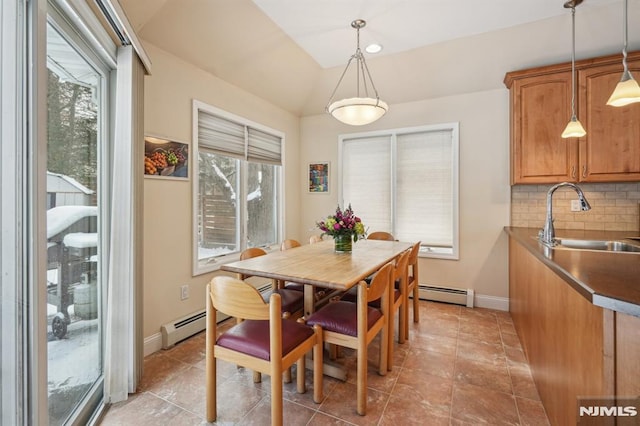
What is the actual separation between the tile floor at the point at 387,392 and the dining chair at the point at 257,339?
0.18 m

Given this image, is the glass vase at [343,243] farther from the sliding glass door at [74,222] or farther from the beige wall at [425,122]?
the sliding glass door at [74,222]

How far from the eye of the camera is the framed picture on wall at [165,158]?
2.36 meters

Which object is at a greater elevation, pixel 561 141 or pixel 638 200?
pixel 561 141

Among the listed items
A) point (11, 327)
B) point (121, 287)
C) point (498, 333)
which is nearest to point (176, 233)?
point (121, 287)

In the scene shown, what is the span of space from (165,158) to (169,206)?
42 cm

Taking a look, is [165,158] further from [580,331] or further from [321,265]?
[580,331]

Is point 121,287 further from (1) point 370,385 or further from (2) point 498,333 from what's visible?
(2) point 498,333

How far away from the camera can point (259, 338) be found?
61.9 inches

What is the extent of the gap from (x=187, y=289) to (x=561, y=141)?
12.8 ft

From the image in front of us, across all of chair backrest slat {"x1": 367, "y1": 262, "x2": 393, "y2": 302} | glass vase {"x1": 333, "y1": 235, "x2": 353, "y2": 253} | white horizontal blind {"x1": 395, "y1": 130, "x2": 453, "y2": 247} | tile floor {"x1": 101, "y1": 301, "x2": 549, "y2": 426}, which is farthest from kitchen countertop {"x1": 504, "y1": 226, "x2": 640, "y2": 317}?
white horizontal blind {"x1": 395, "y1": 130, "x2": 453, "y2": 247}

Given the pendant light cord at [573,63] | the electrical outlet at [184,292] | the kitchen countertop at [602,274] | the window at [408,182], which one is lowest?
the electrical outlet at [184,292]

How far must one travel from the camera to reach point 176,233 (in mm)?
2615

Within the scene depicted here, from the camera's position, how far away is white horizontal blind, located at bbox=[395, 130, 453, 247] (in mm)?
3668

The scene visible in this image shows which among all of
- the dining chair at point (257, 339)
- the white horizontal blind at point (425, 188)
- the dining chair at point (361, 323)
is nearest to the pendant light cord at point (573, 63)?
the white horizontal blind at point (425, 188)
